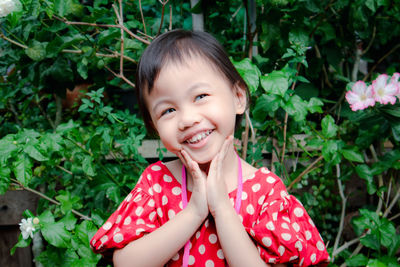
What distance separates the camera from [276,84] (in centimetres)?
139

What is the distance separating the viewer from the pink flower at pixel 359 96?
1.49 m

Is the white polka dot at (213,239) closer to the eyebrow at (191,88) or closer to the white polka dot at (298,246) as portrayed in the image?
the white polka dot at (298,246)

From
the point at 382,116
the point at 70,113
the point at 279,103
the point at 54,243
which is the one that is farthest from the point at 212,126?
the point at 70,113

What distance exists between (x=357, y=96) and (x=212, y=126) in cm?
86

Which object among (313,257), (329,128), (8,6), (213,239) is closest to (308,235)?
(313,257)

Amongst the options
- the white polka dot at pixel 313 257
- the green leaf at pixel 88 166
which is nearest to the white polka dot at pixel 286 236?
the white polka dot at pixel 313 257

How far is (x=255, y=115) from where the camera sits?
1.49 meters

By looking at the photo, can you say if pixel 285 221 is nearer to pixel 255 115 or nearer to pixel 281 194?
pixel 281 194

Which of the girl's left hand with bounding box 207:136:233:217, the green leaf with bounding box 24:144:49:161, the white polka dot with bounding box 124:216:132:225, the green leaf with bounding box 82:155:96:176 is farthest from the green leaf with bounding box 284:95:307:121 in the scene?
the green leaf with bounding box 24:144:49:161

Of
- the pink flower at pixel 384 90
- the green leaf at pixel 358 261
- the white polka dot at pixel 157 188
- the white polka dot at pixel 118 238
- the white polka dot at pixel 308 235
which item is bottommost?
the green leaf at pixel 358 261

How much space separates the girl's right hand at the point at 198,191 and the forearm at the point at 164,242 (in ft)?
0.05

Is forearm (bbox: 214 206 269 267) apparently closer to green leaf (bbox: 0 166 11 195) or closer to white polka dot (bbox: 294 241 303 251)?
white polka dot (bbox: 294 241 303 251)

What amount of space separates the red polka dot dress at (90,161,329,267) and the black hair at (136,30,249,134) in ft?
0.94

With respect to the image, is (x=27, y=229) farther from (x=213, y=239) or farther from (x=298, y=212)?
(x=298, y=212)
